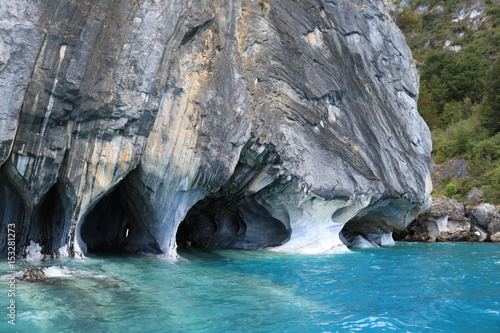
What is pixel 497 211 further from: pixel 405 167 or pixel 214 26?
pixel 214 26

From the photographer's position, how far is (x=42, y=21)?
10039 mm

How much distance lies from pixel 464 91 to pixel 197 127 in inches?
1607

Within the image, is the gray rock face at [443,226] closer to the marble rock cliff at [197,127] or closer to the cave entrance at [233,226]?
the marble rock cliff at [197,127]

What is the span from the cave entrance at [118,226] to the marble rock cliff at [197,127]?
0.20ft

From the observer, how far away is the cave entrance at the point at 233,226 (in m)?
16.7

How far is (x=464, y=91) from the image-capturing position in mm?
45469

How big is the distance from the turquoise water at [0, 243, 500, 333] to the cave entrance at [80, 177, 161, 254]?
165cm

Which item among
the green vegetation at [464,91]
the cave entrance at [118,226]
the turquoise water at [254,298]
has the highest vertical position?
the green vegetation at [464,91]

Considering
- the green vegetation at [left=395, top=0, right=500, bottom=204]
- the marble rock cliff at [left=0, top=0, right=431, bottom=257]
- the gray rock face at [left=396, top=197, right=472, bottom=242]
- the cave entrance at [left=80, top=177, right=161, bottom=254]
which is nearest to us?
the marble rock cliff at [left=0, top=0, right=431, bottom=257]

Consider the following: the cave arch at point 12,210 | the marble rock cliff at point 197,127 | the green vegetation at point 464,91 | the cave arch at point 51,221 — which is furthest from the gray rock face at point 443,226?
the cave arch at point 12,210

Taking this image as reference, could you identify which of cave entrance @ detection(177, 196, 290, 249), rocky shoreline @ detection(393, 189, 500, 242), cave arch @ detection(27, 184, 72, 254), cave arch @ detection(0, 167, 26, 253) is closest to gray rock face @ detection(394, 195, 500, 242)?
rocky shoreline @ detection(393, 189, 500, 242)

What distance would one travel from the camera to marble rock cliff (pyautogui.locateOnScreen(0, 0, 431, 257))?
403 inches

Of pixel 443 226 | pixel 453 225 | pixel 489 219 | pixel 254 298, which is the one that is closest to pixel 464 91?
pixel 489 219

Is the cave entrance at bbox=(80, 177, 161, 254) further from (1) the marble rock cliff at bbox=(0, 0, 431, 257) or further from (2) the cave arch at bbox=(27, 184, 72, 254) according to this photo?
(2) the cave arch at bbox=(27, 184, 72, 254)
